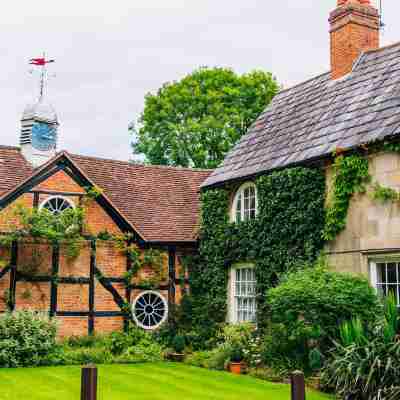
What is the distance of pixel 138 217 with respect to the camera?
59.9 feet

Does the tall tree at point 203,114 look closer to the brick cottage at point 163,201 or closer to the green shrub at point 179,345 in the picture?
the brick cottage at point 163,201

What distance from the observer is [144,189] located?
19.9 metres

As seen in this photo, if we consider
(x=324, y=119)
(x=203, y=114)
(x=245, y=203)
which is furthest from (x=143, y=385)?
(x=203, y=114)

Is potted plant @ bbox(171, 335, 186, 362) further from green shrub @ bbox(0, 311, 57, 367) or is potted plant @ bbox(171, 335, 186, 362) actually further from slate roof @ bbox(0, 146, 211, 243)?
green shrub @ bbox(0, 311, 57, 367)

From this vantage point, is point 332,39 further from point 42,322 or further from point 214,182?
point 42,322

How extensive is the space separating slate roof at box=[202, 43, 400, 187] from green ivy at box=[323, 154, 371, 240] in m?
0.36

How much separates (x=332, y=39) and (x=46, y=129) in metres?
9.17

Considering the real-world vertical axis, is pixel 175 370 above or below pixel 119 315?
below

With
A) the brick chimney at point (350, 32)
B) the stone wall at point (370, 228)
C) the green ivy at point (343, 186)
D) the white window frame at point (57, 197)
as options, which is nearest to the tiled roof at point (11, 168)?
the white window frame at point (57, 197)

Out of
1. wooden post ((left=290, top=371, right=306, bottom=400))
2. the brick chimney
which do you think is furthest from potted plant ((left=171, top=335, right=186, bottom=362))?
wooden post ((left=290, top=371, right=306, bottom=400))

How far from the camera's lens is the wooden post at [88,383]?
433 centimetres

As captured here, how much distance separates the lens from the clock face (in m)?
18.5

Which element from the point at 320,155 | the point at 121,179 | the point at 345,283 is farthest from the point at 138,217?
the point at 345,283

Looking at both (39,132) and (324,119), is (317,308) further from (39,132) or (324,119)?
(39,132)
